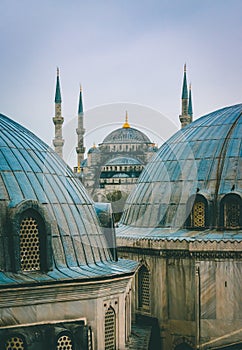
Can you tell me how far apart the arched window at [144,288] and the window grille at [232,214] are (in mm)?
3122

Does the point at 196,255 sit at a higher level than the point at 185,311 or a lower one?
higher

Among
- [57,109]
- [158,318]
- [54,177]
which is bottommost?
[158,318]

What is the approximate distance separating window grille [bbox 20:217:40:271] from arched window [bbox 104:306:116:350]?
2.24m

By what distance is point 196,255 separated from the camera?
22047 millimetres

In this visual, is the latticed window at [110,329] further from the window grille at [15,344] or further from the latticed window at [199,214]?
the latticed window at [199,214]

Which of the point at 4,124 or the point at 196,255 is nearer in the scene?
the point at 4,124

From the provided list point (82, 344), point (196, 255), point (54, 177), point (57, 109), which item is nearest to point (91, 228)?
point (54, 177)

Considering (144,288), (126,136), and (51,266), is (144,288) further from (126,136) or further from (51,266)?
(126,136)

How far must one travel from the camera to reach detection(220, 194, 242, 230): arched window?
74.1 ft

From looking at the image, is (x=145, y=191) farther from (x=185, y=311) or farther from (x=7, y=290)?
(x=7, y=290)

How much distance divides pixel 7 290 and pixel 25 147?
4.44 meters

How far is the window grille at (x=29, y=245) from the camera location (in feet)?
51.9

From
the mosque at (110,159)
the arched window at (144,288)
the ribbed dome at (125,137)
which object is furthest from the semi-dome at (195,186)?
the ribbed dome at (125,137)

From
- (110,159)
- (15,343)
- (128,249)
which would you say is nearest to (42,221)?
(15,343)
